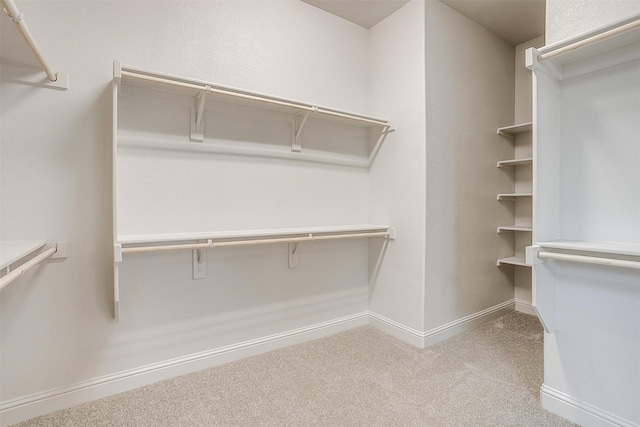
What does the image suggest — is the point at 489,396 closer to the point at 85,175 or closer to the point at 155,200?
the point at 155,200

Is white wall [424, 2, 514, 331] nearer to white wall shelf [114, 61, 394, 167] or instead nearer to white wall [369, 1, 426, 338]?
white wall [369, 1, 426, 338]

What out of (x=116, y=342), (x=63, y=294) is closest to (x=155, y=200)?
(x=63, y=294)

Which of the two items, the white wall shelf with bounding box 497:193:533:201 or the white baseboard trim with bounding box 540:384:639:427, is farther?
the white wall shelf with bounding box 497:193:533:201

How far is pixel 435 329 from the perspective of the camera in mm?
2355

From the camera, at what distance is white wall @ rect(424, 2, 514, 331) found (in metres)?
2.32

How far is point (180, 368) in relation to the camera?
1902 mm

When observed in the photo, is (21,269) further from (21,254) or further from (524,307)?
(524,307)

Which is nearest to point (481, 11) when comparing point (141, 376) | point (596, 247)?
point (596, 247)

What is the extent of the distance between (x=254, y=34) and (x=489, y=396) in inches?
104

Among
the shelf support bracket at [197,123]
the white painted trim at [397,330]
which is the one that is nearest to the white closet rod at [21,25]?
the shelf support bracket at [197,123]

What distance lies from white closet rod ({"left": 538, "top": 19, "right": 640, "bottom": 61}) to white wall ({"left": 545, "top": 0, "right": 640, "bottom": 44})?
150 mm

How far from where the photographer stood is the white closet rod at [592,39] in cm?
119

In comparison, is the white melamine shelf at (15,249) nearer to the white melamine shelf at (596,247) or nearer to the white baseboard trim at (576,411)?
the white melamine shelf at (596,247)

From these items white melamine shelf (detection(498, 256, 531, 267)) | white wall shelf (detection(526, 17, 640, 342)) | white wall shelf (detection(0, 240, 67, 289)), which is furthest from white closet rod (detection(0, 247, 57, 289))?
white melamine shelf (detection(498, 256, 531, 267))
